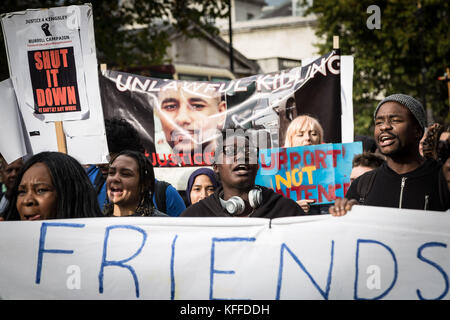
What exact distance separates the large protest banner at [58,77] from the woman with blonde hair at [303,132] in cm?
146

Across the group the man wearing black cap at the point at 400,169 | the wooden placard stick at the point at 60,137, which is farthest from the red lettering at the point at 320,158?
the wooden placard stick at the point at 60,137

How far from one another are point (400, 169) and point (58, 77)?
276 centimetres

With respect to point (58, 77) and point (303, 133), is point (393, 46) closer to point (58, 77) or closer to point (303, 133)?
point (303, 133)

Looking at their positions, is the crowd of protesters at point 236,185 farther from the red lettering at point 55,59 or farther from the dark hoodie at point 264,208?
the red lettering at point 55,59

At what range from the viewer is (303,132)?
5.32 meters

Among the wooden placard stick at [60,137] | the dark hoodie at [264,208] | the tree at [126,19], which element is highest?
the tree at [126,19]

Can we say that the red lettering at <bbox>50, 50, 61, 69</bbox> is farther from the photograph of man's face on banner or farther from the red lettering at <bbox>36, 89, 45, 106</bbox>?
the photograph of man's face on banner

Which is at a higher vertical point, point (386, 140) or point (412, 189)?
point (386, 140)

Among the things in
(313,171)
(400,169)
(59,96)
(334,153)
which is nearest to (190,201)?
(313,171)

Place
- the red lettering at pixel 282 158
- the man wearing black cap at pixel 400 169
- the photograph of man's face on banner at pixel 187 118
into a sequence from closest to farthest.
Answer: the man wearing black cap at pixel 400 169, the red lettering at pixel 282 158, the photograph of man's face on banner at pixel 187 118

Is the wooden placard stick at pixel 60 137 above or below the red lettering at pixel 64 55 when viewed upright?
below

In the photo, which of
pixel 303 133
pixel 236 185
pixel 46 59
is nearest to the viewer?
pixel 236 185

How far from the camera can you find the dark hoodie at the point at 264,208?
3.42 metres

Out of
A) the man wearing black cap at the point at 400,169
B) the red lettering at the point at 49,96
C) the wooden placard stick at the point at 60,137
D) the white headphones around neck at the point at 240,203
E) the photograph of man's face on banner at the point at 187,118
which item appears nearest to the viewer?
the man wearing black cap at the point at 400,169
